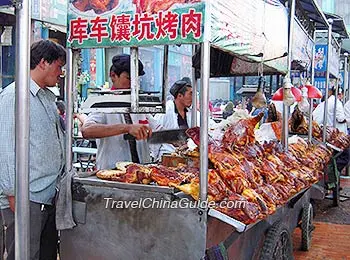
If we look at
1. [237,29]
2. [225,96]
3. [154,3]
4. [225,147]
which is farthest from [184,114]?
[225,96]

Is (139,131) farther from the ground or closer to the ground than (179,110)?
closer to the ground

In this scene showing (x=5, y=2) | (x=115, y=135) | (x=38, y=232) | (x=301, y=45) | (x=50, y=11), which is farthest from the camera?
(x=301, y=45)

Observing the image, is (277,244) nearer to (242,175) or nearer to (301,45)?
(242,175)

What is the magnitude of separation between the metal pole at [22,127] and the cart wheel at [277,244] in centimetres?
176

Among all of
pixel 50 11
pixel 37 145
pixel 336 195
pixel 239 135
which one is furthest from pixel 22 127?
pixel 336 195

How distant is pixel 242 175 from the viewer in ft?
9.75

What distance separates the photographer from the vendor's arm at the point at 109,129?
312 centimetres

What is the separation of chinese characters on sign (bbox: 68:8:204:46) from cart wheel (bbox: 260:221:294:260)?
1627 mm

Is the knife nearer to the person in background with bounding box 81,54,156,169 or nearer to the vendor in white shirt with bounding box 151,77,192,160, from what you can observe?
the person in background with bounding box 81,54,156,169

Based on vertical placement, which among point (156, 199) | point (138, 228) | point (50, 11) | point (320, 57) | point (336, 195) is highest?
point (50, 11)

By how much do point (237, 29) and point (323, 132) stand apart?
159 inches

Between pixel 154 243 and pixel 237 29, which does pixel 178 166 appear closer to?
pixel 154 243

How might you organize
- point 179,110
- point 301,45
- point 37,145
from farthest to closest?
point 179,110 < point 301,45 < point 37,145

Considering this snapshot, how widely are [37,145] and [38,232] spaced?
1.88 feet
